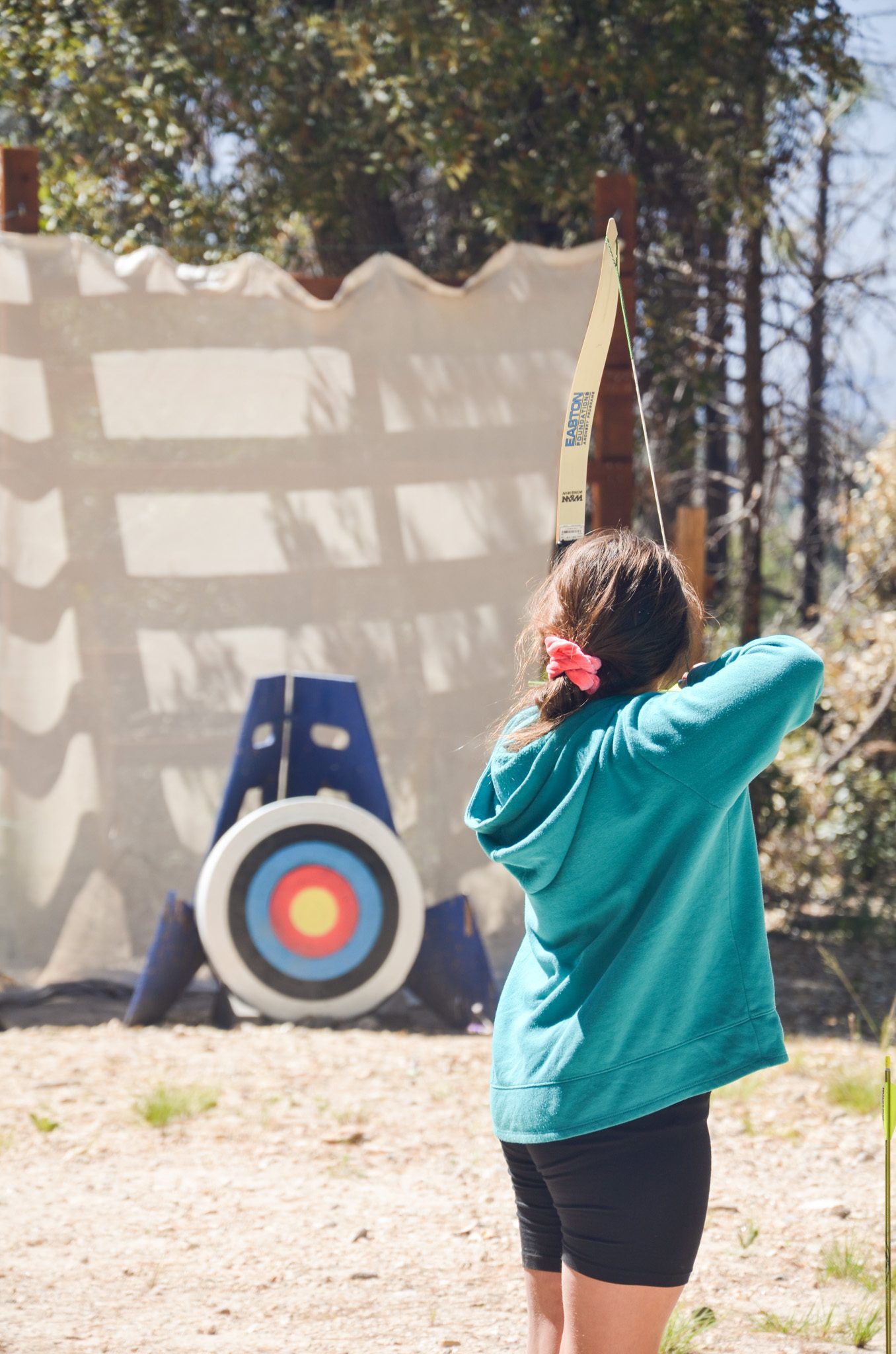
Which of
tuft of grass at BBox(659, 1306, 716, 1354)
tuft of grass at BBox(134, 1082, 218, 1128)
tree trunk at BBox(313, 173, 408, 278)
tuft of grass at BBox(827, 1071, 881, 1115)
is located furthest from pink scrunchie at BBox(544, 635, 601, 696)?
tree trunk at BBox(313, 173, 408, 278)

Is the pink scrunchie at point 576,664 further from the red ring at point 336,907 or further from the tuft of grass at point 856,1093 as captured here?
the red ring at point 336,907

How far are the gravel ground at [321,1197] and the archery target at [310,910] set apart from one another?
0.46ft

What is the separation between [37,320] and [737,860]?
3628mm

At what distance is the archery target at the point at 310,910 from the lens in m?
3.97

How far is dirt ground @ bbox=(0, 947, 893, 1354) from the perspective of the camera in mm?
2232

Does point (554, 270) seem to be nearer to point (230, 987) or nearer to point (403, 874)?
point (403, 874)

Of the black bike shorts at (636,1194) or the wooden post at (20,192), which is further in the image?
the wooden post at (20,192)

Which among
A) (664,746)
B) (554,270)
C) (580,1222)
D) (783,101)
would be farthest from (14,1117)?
(783,101)

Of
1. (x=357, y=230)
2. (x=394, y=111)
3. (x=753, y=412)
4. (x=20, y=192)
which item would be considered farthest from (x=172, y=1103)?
(x=357, y=230)

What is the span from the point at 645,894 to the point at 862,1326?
1.30 meters

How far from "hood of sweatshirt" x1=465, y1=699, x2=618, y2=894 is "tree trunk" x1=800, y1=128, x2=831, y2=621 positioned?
5352mm

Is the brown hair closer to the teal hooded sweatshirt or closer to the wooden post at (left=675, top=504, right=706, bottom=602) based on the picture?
the teal hooded sweatshirt

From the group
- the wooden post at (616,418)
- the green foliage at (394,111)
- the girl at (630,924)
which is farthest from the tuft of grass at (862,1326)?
the green foliage at (394,111)

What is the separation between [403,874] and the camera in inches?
157
